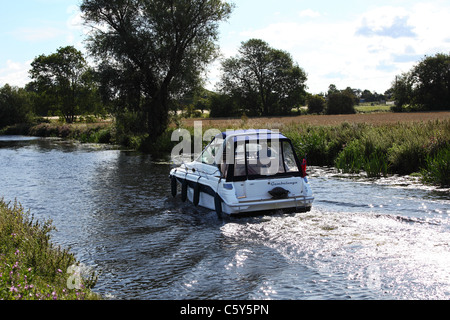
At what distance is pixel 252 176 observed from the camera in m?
10.0

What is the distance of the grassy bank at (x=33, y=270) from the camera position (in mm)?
5477

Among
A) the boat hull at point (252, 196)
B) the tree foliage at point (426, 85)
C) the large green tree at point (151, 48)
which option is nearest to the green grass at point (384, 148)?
the boat hull at point (252, 196)

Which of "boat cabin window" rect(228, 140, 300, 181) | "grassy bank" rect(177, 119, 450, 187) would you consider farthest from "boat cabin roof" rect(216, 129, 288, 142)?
"grassy bank" rect(177, 119, 450, 187)

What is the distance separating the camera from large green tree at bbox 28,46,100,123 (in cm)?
8138

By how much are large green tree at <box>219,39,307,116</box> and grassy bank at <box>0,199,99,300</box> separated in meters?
78.0

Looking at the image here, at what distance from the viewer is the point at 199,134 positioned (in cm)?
3203

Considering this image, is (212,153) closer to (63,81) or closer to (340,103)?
(340,103)

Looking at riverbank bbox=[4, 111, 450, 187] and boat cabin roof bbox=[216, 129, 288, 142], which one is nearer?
boat cabin roof bbox=[216, 129, 288, 142]

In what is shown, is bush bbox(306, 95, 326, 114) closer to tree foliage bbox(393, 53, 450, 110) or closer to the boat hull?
tree foliage bbox(393, 53, 450, 110)

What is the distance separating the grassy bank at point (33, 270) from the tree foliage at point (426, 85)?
7464 centimetres

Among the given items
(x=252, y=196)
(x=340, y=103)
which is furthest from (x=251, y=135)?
(x=340, y=103)

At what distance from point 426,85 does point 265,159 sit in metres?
73.8

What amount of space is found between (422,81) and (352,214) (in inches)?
2921

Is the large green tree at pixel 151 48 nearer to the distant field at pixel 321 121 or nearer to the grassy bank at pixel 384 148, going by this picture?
the distant field at pixel 321 121
